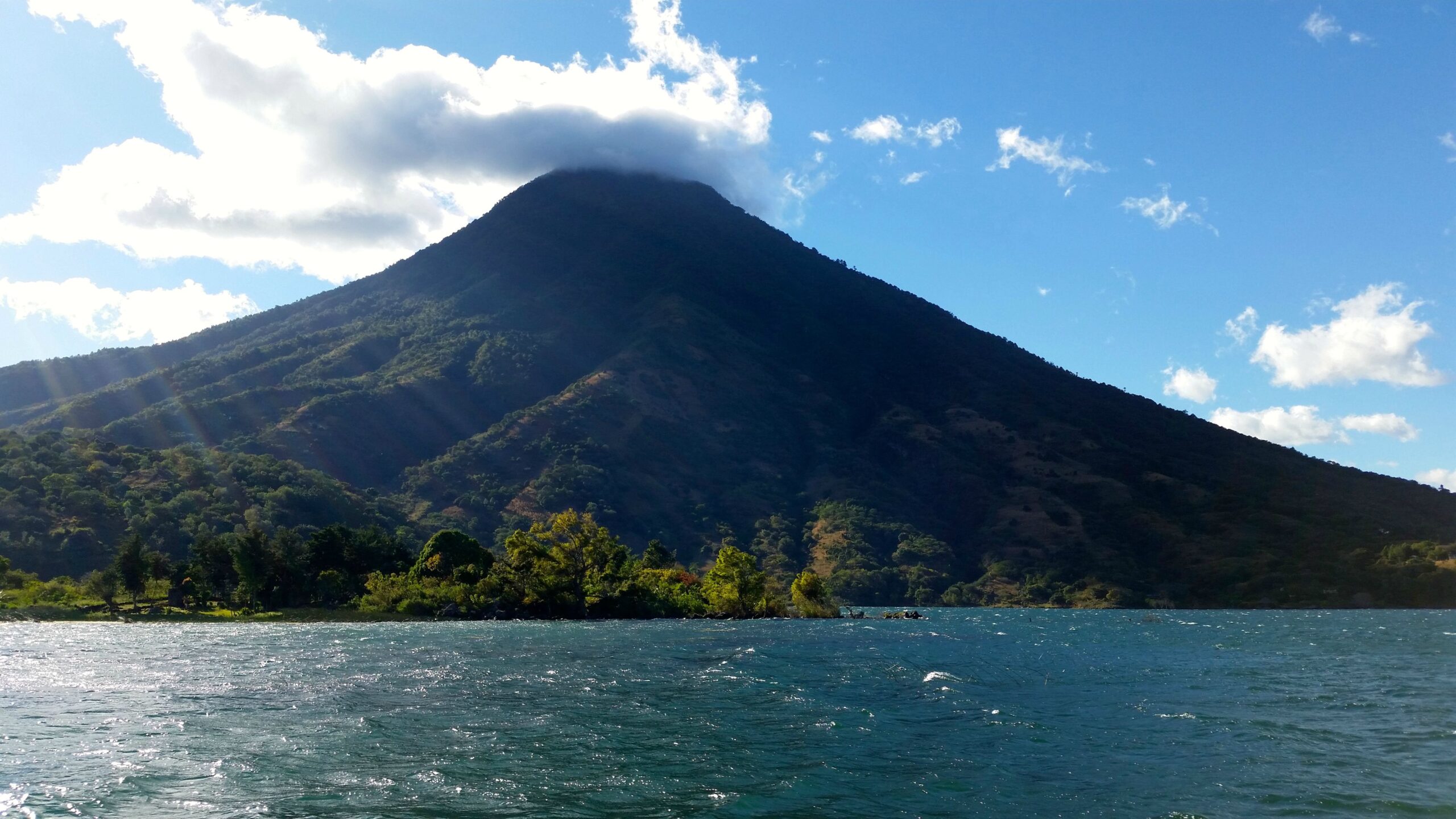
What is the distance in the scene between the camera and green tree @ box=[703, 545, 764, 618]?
10550 centimetres

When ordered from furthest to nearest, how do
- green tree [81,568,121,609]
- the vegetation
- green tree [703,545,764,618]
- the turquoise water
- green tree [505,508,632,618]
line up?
green tree [703,545,764,618] → green tree [505,508,632,618] → the vegetation → green tree [81,568,121,609] → the turquoise water

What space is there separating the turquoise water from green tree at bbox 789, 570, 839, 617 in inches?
2174

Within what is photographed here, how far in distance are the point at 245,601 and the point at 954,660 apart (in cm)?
7050

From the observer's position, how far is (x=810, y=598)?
10994 centimetres

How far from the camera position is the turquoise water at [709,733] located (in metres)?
20.0

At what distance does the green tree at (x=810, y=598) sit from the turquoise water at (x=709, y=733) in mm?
55217

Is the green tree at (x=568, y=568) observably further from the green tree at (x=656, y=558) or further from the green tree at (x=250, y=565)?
the green tree at (x=250, y=565)

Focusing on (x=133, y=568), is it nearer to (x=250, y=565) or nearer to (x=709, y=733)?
(x=250, y=565)

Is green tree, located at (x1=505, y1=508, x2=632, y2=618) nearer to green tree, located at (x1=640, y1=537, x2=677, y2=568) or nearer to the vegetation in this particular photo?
the vegetation

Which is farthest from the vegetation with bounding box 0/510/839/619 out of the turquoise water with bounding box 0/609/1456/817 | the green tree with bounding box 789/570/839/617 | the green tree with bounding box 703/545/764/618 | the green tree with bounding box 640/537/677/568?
the turquoise water with bounding box 0/609/1456/817

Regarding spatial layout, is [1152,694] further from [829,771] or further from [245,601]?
[245,601]

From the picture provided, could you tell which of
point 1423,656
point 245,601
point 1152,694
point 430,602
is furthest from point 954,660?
point 245,601

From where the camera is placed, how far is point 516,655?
162 ft

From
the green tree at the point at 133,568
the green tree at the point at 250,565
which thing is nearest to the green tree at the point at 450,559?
the green tree at the point at 250,565
